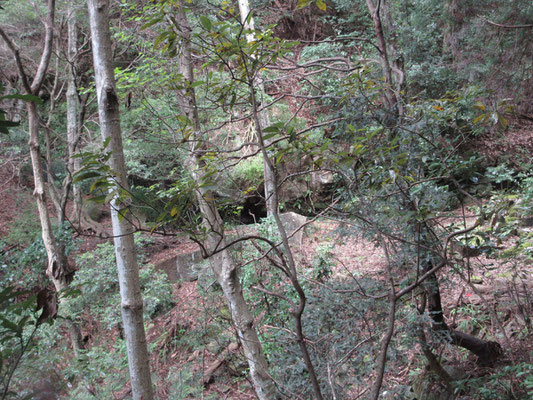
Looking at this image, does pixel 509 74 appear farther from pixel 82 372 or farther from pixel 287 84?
pixel 82 372

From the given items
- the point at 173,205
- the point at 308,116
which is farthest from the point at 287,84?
the point at 173,205

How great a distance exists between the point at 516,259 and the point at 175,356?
499cm

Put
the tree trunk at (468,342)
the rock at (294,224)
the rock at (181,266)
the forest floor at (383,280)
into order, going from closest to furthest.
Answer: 1. the tree trunk at (468,342)
2. the forest floor at (383,280)
3. the rock at (294,224)
4. the rock at (181,266)

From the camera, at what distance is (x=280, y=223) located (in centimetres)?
128

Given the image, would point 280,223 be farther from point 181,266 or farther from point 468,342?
point 181,266

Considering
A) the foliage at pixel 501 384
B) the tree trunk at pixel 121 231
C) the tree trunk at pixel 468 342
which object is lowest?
the foliage at pixel 501 384

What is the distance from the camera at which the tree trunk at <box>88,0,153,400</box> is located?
1647mm

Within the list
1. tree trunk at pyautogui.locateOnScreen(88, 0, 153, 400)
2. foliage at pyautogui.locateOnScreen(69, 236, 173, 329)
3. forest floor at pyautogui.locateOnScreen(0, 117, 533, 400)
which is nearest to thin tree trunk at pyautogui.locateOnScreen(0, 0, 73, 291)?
foliage at pyautogui.locateOnScreen(69, 236, 173, 329)

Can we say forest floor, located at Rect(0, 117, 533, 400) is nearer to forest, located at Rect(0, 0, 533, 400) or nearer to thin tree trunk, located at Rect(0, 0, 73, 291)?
forest, located at Rect(0, 0, 533, 400)

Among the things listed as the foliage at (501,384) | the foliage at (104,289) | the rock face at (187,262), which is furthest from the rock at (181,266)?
the foliage at (501,384)

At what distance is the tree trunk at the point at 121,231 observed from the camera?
5.41 ft

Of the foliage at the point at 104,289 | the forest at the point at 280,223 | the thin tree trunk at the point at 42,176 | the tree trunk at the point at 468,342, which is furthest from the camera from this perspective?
the foliage at the point at 104,289

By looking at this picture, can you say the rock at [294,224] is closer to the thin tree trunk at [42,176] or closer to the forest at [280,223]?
the forest at [280,223]

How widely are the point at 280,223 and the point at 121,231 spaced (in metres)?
0.84
